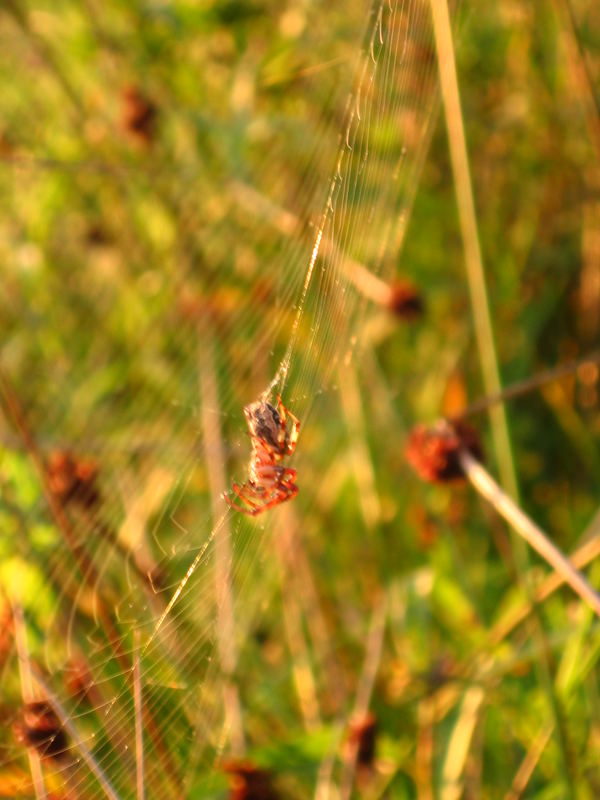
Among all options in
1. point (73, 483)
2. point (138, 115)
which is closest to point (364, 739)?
point (73, 483)

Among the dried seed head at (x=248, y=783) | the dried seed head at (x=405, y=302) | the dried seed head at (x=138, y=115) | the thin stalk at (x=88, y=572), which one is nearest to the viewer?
the thin stalk at (x=88, y=572)

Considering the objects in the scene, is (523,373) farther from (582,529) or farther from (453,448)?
(453,448)

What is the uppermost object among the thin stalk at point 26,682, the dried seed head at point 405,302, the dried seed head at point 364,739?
the thin stalk at point 26,682

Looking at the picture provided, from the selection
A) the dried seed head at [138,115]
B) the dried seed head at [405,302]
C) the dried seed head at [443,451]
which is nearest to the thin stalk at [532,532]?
the dried seed head at [443,451]

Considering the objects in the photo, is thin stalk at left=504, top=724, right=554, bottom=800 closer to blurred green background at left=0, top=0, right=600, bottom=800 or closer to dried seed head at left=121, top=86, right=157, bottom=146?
blurred green background at left=0, top=0, right=600, bottom=800

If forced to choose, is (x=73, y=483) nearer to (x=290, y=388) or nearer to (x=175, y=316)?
(x=290, y=388)

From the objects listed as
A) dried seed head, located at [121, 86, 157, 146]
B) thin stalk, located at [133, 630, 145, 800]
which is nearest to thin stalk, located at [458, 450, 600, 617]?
thin stalk, located at [133, 630, 145, 800]

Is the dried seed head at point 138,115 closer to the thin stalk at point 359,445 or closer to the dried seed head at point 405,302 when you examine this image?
the dried seed head at point 405,302
